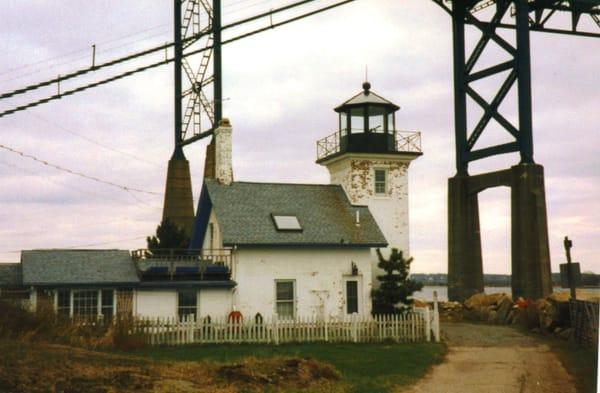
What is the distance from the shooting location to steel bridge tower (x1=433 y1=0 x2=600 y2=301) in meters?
36.1

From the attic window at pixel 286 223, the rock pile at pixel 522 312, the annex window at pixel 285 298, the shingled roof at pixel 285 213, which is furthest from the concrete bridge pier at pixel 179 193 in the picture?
the rock pile at pixel 522 312

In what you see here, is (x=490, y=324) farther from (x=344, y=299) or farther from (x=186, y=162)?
(x=186, y=162)

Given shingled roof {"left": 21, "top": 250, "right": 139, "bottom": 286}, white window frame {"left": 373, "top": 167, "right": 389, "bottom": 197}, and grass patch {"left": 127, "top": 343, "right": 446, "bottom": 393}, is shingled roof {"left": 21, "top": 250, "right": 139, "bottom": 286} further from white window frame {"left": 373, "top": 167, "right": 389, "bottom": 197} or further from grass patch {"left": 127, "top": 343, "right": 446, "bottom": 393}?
white window frame {"left": 373, "top": 167, "right": 389, "bottom": 197}

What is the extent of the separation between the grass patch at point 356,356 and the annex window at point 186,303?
343 cm

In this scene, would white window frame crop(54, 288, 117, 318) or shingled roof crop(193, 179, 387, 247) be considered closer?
white window frame crop(54, 288, 117, 318)

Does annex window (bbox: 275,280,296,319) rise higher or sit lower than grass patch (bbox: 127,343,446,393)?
higher

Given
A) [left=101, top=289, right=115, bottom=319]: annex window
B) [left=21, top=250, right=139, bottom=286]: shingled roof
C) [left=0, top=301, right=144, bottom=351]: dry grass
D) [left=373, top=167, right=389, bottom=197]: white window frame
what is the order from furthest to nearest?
[left=373, top=167, right=389, bottom=197]: white window frame, [left=101, top=289, right=115, bottom=319]: annex window, [left=21, top=250, right=139, bottom=286]: shingled roof, [left=0, top=301, right=144, bottom=351]: dry grass

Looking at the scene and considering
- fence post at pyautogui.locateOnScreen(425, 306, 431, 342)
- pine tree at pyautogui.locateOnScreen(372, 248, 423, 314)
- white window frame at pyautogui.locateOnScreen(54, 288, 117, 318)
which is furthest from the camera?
pine tree at pyautogui.locateOnScreen(372, 248, 423, 314)

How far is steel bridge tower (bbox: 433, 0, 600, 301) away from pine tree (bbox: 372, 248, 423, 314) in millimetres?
6321

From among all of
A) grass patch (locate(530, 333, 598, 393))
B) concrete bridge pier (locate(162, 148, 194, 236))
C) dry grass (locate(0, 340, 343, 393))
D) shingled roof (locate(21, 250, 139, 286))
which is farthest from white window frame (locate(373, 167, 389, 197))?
dry grass (locate(0, 340, 343, 393))

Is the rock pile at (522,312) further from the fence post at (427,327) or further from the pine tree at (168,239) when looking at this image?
the pine tree at (168,239)

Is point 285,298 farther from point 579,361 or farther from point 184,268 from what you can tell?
point 579,361

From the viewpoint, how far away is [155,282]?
29.2 metres

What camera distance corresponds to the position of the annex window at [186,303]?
29.7 meters
